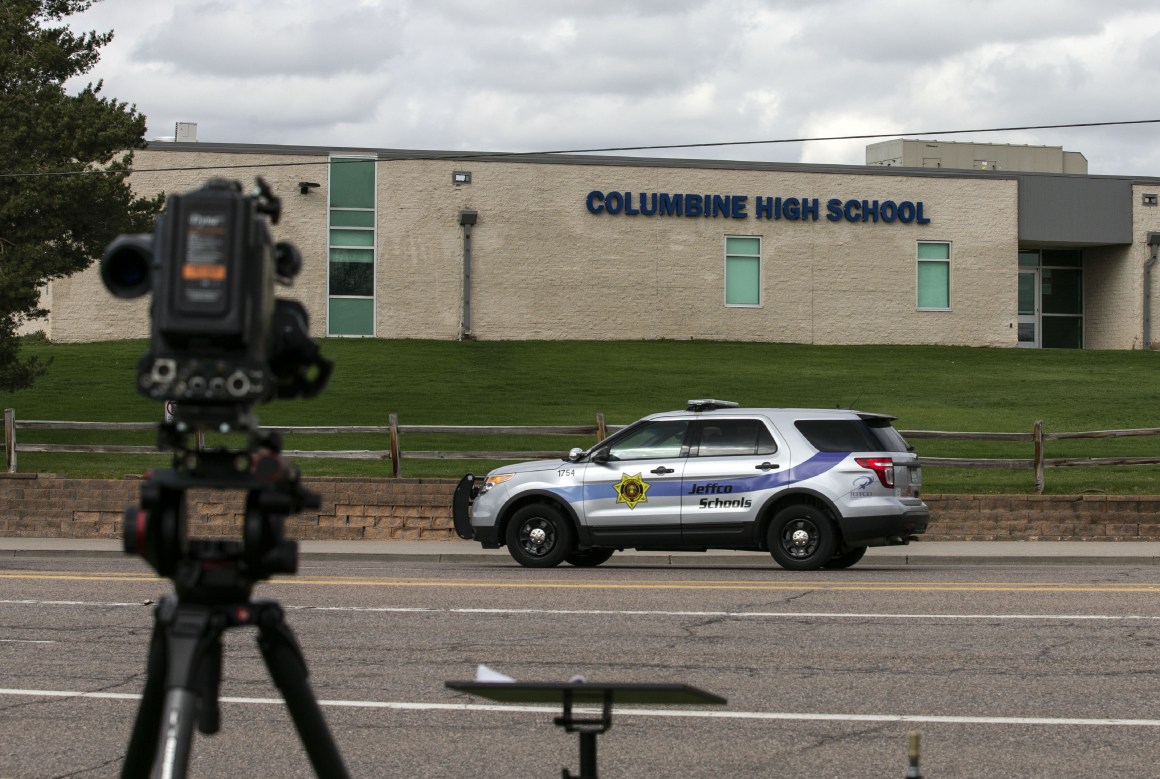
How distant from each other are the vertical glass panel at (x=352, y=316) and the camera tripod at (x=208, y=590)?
119 ft

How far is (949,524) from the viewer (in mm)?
19828

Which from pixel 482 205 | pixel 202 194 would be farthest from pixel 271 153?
pixel 202 194

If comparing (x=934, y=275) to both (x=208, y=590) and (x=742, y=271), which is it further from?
(x=208, y=590)

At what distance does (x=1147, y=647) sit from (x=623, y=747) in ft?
15.3

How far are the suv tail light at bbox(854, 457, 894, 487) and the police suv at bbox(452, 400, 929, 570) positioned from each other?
0.01 m

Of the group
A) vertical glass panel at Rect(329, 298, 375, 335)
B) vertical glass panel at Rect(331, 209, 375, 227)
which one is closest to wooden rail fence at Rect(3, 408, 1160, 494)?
vertical glass panel at Rect(329, 298, 375, 335)

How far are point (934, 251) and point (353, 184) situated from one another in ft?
52.8

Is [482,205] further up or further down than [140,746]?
further up

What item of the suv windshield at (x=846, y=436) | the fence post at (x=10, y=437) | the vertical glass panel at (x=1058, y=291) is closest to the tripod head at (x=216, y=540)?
the suv windshield at (x=846, y=436)

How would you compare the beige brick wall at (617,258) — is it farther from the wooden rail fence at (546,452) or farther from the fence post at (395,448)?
the fence post at (395,448)

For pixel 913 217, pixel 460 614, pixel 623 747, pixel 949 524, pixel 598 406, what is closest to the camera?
pixel 623 747

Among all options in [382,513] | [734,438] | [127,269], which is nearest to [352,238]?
[382,513]

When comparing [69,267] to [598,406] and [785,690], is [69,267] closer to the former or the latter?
[598,406]

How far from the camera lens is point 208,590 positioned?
128 inches
